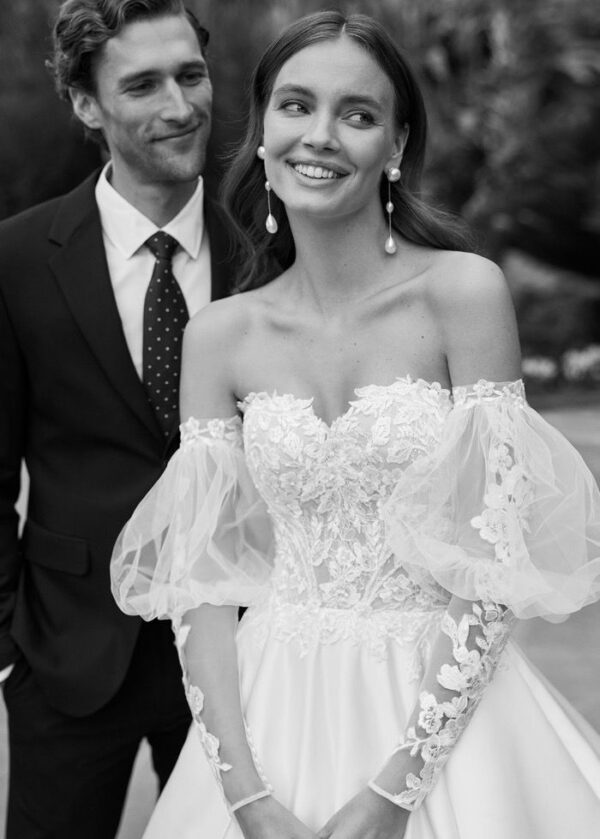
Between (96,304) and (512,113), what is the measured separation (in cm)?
884

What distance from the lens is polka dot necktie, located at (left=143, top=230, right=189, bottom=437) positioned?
9.54 feet

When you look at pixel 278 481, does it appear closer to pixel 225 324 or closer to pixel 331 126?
pixel 225 324

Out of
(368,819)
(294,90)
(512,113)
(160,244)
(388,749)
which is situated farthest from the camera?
(512,113)

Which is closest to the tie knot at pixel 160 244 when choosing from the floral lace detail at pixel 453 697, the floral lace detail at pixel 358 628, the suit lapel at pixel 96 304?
the suit lapel at pixel 96 304

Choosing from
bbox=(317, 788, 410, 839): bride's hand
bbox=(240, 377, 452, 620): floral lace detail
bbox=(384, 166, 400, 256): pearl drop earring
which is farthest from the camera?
bbox=(384, 166, 400, 256): pearl drop earring

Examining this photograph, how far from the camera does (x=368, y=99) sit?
2.37 metres

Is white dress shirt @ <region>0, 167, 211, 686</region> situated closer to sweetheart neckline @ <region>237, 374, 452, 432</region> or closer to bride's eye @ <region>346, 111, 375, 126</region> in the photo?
sweetheart neckline @ <region>237, 374, 452, 432</region>

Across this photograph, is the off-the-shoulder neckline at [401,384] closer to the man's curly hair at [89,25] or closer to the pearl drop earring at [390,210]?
the pearl drop earring at [390,210]

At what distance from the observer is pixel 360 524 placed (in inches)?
94.6

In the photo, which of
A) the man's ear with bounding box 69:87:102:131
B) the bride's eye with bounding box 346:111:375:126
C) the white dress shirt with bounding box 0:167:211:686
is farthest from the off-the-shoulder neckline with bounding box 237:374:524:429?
the man's ear with bounding box 69:87:102:131

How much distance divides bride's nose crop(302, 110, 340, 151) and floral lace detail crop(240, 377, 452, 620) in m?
0.46

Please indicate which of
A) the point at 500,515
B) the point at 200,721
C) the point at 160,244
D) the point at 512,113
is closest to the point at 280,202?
the point at 160,244

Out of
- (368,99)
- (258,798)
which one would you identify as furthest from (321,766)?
(368,99)

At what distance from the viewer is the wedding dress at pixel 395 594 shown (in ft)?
7.32
